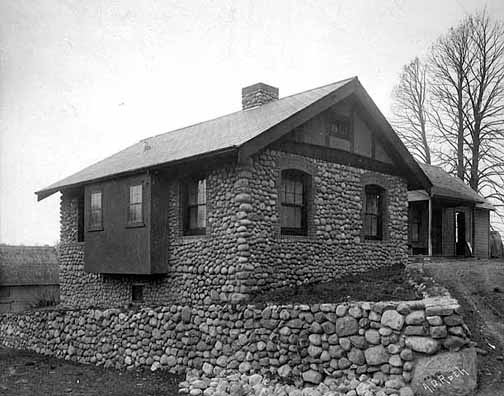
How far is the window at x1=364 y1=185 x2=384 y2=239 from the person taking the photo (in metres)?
19.1

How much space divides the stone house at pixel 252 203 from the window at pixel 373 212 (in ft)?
0.13

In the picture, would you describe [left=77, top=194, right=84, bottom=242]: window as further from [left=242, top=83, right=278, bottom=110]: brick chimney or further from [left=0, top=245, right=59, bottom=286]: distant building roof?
[left=0, top=245, right=59, bottom=286]: distant building roof

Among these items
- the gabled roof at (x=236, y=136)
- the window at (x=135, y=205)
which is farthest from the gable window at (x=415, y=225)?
the window at (x=135, y=205)

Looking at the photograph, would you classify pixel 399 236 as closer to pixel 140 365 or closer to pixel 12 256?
pixel 140 365

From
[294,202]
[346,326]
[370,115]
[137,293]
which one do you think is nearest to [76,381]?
[137,293]

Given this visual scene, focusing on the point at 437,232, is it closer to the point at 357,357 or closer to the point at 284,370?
the point at 284,370

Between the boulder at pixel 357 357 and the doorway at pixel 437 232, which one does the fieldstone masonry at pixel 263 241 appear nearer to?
the boulder at pixel 357 357

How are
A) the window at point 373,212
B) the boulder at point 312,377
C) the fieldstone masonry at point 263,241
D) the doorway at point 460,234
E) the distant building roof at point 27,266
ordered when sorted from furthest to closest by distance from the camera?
1. the distant building roof at point 27,266
2. the doorway at point 460,234
3. the window at point 373,212
4. the fieldstone masonry at point 263,241
5. the boulder at point 312,377

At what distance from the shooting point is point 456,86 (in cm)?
3322

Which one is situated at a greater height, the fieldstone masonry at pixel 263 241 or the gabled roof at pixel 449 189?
the gabled roof at pixel 449 189

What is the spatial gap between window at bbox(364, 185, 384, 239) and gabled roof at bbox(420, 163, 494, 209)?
6235mm

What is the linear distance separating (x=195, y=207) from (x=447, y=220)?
15.3 meters

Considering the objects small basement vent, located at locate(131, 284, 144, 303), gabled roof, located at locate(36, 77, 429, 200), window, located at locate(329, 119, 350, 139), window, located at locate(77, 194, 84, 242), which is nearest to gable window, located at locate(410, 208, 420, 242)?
gabled roof, located at locate(36, 77, 429, 200)

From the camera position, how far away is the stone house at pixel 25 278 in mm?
30281
